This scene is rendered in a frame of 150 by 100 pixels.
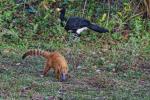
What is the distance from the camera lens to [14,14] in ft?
38.3

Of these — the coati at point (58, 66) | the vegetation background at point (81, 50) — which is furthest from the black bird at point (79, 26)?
the coati at point (58, 66)

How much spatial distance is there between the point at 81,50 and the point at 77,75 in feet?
7.08

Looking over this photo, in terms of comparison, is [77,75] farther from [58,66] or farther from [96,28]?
[96,28]

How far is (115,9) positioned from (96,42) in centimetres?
153

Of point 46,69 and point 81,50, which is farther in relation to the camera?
point 81,50

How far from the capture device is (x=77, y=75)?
25.5ft

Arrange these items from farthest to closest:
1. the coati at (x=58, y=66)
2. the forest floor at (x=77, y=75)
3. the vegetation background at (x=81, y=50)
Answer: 1. the coati at (x=58, y=66)
2. the vegetation background at (x=81, y=50)
3. the forest floor at (x=77, y=75)

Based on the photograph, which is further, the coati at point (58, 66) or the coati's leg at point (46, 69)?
the coati's leg at point (46, 69)

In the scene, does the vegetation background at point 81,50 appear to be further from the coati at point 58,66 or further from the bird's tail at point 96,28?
the bird's tail at point 96,28

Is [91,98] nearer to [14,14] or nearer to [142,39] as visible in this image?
[142,39]

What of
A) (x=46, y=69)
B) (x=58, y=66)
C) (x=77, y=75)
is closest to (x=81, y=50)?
(x=77, y=75)

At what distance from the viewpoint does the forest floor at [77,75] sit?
6.54 m

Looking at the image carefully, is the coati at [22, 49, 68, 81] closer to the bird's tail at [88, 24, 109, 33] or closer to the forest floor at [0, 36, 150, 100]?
the forest floor at [0, 36, 150, 100]

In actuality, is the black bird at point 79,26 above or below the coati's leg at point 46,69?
above
